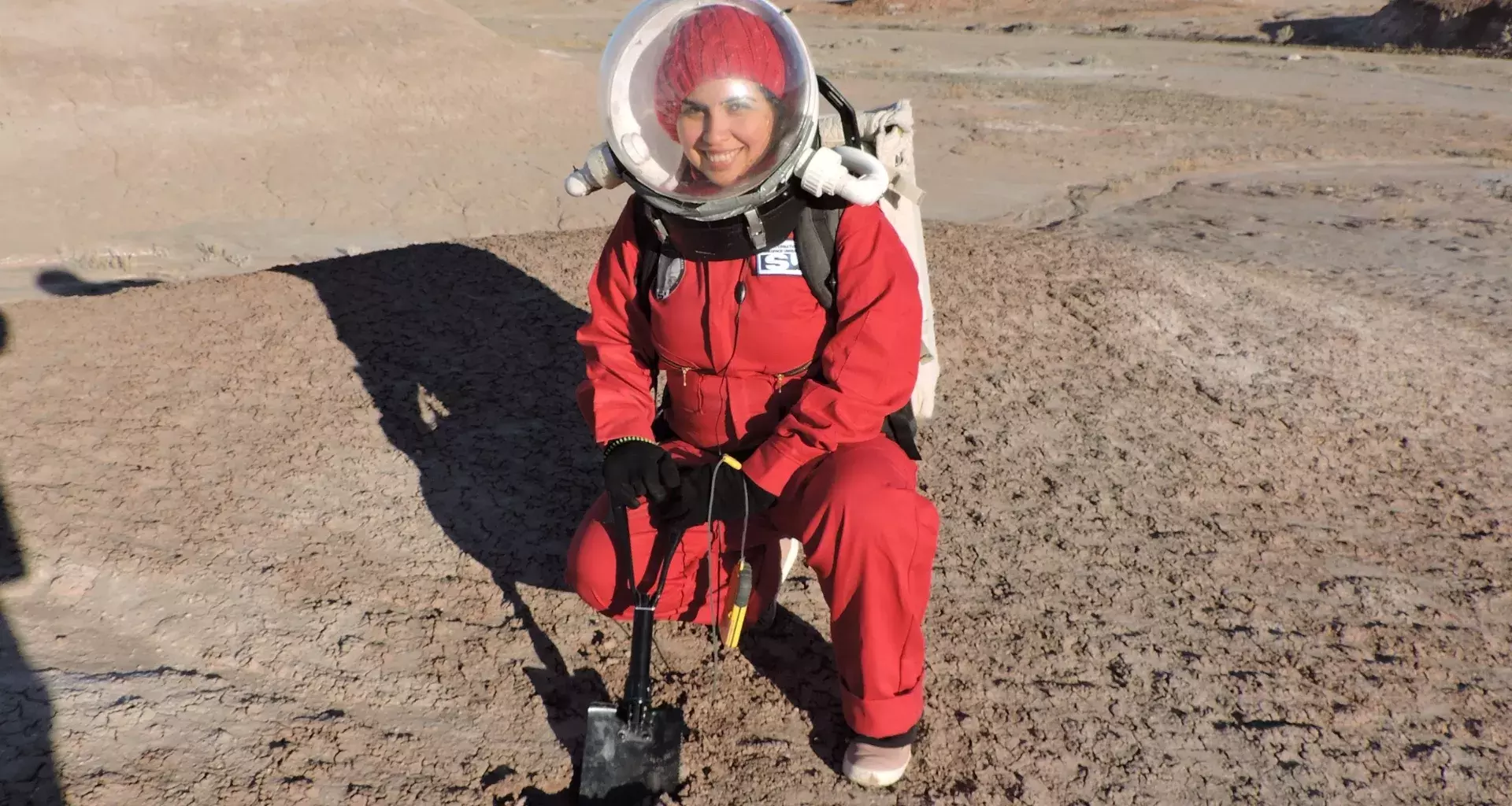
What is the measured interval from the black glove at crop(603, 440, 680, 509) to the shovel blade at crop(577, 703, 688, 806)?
17.2 inches

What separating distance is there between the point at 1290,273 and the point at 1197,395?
6.41 feet

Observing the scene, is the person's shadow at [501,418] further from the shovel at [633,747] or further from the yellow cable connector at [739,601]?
the yellow cable connector at [739,601]

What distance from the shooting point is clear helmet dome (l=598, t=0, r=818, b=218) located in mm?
2164

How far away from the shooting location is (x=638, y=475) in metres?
2.31

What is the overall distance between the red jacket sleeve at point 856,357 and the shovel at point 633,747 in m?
0.46

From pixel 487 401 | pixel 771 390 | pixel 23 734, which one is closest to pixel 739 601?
pixel 771 390

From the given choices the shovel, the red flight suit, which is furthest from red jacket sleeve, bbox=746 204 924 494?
the shovel

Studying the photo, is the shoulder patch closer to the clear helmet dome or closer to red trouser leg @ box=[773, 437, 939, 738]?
the clear helmet dome

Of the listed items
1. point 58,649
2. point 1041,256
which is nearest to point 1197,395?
point 1041,256

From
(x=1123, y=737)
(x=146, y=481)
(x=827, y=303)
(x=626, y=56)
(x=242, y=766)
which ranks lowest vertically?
(x=1123, y=737)

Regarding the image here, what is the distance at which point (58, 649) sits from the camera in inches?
101

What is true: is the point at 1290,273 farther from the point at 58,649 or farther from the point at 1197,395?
the point at 58,649

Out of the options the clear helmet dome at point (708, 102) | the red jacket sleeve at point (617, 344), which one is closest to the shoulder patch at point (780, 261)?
the clear helmet dome at point (708, 102)

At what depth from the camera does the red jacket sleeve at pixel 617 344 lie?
8.02ft
